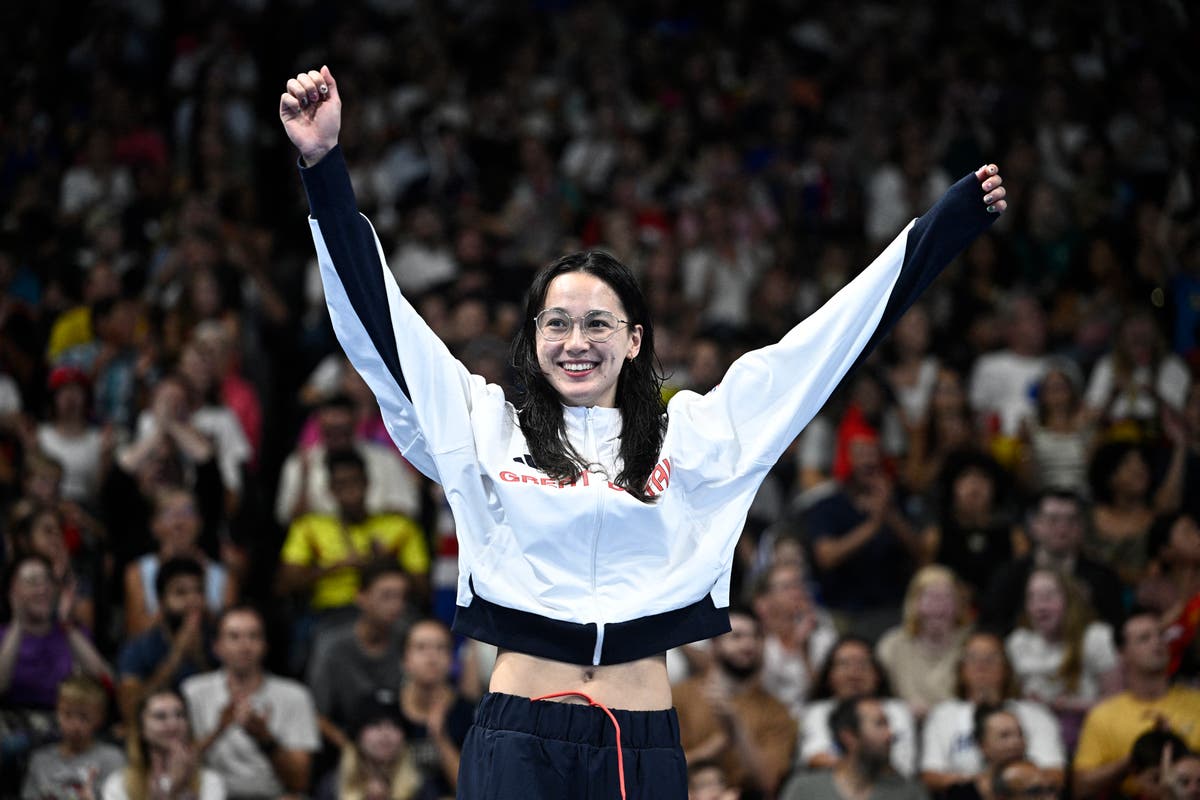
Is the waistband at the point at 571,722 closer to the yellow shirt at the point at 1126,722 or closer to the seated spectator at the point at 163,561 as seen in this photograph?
the yellow shirt at the point at 1126,722

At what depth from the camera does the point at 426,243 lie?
11250 mm

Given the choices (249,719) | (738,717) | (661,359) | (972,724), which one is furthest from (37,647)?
(972,724)

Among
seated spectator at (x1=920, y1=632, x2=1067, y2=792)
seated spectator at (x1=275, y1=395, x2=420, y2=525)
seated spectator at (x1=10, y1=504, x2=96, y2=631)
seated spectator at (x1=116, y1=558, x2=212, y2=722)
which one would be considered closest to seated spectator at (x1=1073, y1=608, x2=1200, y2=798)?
seated spectator at (x1=920, y1=632, x2=1067, y2=792)

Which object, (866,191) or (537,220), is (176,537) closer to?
(537,220)

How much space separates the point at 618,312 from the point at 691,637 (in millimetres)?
756

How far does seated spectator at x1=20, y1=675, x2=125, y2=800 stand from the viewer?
22.9 feet

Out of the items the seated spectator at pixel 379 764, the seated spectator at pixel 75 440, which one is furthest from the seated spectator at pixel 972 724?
the seated spectator at pixel 75 440

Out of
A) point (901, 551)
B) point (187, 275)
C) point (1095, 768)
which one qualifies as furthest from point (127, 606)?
point (1095, 768)

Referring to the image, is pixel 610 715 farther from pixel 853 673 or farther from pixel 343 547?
pixel 343 547

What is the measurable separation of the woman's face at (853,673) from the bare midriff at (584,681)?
163 inches

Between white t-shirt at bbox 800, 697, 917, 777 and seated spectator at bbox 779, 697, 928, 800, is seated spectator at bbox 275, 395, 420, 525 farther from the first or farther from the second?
seated spectator at bbox 779, 697, 928, 800

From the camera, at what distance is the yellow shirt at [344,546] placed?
8.53m

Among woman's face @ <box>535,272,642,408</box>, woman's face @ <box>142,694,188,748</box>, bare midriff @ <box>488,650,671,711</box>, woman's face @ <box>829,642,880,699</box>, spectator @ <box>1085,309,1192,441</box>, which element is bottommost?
woman's face @ <box>142,694,188,748</box>

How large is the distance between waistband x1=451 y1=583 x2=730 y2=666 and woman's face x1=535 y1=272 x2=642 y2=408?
52 cm
